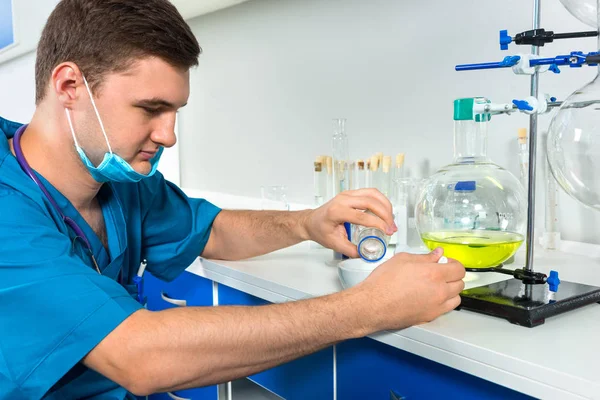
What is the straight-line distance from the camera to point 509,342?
0.78 m

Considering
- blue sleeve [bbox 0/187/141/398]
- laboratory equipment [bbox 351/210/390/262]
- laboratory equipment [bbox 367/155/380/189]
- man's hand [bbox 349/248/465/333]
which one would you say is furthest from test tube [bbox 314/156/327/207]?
blue sleeve [bbox 0/187/141/398]

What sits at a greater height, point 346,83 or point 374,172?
point 346,83

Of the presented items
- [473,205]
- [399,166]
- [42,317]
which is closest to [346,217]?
[473,205]

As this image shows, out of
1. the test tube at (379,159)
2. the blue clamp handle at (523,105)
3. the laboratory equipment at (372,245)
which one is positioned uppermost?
the blue clamp handle at (523,105)

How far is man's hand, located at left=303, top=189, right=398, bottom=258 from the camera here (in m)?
1.11

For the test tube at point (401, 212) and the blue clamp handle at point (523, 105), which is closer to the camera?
the blue clamp handle at point (523, 105)

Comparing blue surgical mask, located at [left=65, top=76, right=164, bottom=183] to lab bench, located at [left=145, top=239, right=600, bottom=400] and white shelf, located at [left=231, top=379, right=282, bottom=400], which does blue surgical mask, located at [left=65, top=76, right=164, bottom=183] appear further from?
white shelf, located at [left=231, top=379, right=282, bottom=400]

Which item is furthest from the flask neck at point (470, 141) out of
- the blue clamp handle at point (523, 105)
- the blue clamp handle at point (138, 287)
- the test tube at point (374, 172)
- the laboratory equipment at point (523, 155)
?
the blue clamp handle at point (138, 287)

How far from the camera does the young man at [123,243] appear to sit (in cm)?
79

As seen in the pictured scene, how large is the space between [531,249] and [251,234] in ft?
1.99

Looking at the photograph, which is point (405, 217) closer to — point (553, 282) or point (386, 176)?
point (386, 176)

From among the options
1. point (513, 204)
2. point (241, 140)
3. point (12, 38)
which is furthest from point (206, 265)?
point (12, 38)

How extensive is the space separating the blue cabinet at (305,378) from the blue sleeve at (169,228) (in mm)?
244

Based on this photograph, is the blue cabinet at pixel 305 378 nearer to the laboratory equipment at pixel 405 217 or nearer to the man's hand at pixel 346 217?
the man's hand at pixel 346 217
